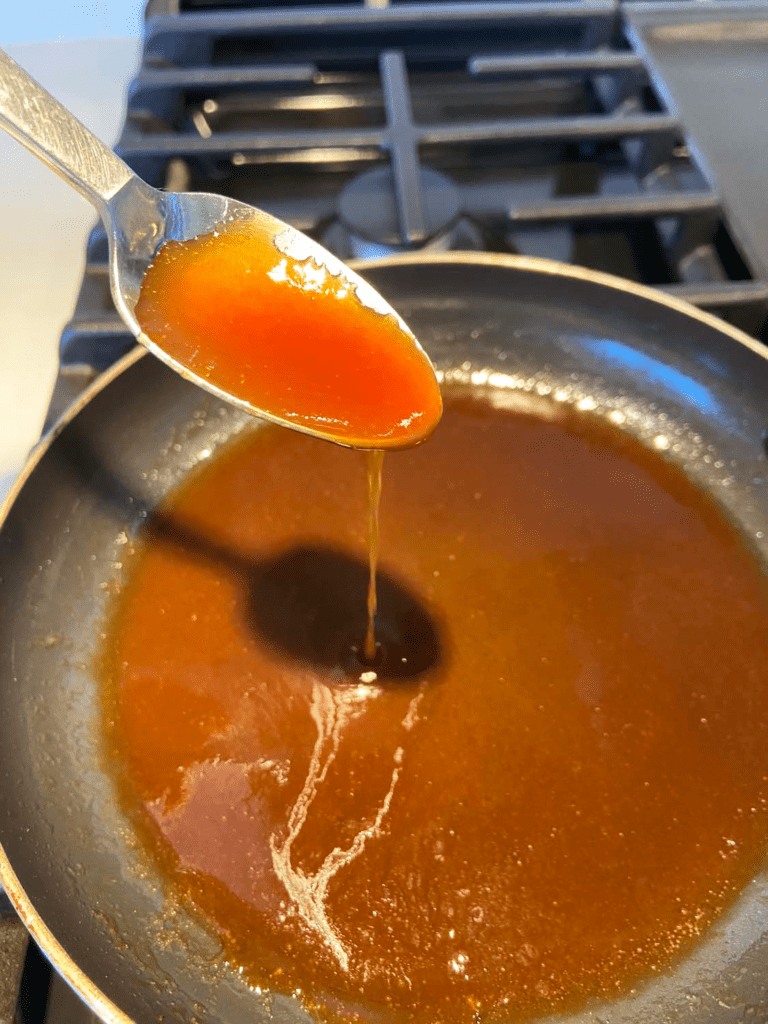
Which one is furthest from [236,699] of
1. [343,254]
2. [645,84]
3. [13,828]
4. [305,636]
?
[645,84]

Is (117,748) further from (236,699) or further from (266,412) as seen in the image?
(266,412)

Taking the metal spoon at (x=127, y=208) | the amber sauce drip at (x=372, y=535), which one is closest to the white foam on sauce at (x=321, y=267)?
the metal spoon at (x=127, y=208)

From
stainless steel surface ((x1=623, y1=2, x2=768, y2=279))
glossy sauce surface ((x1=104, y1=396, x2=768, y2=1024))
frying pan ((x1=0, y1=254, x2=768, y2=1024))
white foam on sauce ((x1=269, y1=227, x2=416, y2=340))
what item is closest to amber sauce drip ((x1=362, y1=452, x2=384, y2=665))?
glossy sauce surface ((x1=104, y1=396, x2=768, y2=1024))

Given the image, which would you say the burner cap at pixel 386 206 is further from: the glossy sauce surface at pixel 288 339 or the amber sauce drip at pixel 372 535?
the amber sauce drip at pixel 372 535

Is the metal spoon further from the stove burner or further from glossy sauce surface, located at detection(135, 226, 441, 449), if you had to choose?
the stove burner

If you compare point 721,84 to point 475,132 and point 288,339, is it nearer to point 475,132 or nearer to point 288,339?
point 475,132
